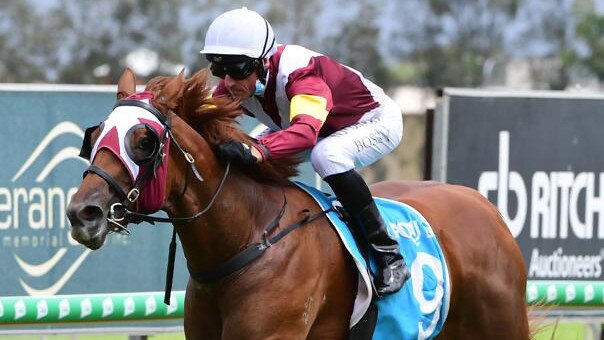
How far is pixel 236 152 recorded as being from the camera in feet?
15.4

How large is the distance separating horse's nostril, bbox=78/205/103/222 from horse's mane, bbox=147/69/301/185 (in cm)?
63

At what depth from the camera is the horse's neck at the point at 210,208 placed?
460 centimetres

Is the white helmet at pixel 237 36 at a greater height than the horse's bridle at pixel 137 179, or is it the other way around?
the white helmet at pixel 237 36

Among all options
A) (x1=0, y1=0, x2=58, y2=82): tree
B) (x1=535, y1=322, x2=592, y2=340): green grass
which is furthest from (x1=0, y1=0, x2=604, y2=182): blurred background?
(x1=535, y1=322, x2=592, y2=340): green grass

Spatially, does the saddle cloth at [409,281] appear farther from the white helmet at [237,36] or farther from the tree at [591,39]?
the tree at [591,39]

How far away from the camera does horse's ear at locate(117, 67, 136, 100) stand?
4625 millimetres

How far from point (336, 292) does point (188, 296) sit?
0.59 meters

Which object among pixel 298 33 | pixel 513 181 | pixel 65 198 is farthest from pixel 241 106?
pixel 298 33

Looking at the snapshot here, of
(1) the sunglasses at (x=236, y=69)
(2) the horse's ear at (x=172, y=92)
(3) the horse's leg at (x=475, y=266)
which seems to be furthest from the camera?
(3) the horse's leg at (x=475, y=266)

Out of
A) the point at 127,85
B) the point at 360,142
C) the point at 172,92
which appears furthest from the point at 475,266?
the point at 127,85

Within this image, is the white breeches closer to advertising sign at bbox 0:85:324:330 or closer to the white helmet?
the white helmet

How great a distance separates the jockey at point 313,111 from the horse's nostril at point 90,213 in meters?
0.70

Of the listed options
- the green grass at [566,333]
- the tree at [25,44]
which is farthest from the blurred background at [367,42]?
the green grass at [566,333]

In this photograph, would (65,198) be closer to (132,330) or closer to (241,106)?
(132,330)
